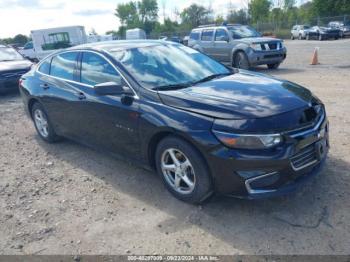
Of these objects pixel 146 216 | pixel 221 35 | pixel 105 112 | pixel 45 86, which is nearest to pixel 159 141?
pixel 146 216

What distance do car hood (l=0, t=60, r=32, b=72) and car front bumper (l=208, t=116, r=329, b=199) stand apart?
9800 millimetres

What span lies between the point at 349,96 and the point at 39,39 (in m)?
19.8

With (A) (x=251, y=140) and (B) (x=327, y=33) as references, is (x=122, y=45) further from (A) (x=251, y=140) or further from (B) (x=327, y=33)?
(B) (x=327, y=33)

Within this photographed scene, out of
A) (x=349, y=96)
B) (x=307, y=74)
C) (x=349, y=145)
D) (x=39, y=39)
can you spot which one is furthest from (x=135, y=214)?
(x=39, y=39)

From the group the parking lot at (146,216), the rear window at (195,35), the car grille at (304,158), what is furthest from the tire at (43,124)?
the rear window at (195,35)

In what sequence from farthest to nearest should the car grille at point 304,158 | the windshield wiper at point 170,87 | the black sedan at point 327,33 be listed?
1. the black sedan at point 327,33
2. the windshield wiper at point 170,87
3. the car grille at point 304,158

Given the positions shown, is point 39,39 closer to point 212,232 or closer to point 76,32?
point 76,32

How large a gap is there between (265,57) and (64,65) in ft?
29.8

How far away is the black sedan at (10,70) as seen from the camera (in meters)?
10.7

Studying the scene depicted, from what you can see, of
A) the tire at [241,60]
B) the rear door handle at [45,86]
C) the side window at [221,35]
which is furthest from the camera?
the side window at [221,35]

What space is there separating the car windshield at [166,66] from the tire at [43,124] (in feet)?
7.00

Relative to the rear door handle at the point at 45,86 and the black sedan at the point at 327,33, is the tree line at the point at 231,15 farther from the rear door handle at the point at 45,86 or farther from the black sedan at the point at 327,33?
the rear door handle at the point at 45,86

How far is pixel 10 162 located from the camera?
5.41 meters

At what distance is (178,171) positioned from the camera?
3627 mm
